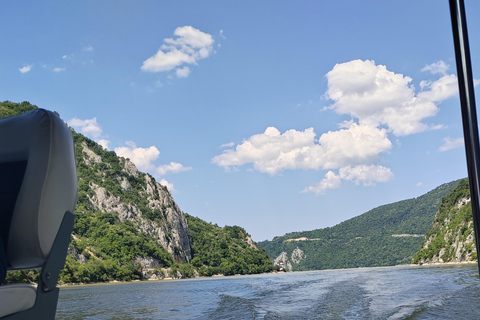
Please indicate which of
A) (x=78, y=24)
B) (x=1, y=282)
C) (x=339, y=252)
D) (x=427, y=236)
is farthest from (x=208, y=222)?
(x=1, y=282)

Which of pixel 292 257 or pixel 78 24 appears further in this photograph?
pixel 78 24

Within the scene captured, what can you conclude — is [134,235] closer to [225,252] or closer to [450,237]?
[225,252]

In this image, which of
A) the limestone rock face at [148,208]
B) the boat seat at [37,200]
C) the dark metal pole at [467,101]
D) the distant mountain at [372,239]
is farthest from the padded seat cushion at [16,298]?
the distant mountain at [372,239]

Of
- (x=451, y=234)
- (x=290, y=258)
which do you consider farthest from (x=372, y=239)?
(x=451, y=234)

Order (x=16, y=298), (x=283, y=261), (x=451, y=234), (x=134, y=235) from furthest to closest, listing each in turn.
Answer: (x=283, y=261)
(x=134, y=235)
(x=451, y=234)
(x=16, y=298)

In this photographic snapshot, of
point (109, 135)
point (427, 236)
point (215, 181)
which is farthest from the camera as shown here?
point (109, 135)

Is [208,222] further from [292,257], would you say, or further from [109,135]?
[109,135]

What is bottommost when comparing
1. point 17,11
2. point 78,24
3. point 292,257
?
point 292,257

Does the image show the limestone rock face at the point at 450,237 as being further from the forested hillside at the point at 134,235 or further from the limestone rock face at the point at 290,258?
the limestone rock face at the point at 290,258
